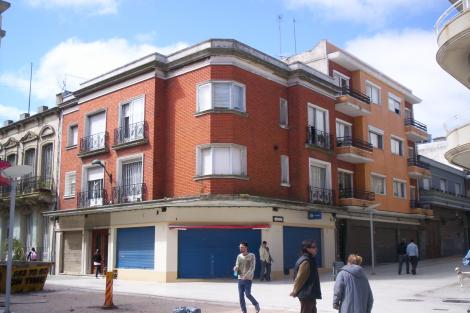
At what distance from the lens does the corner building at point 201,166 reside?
24891mm

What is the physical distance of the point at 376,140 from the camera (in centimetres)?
3628

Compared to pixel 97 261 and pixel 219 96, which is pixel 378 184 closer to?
pixel 219 96

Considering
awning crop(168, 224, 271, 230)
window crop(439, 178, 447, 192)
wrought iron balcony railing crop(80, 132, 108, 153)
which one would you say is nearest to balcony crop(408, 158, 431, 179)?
window crop(439, 178, 447, 192)

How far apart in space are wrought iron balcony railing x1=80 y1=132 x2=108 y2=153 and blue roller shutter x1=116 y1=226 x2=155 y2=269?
4920 millimetres

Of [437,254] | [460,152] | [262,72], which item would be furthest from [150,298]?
[437,254]

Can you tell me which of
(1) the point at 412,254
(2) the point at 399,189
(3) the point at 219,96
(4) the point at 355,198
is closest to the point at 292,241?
(1) the point at 412,254

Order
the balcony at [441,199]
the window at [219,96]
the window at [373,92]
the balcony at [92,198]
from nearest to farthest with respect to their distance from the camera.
→ the window at [219,96]
the balcony at [92,198]
the window at [373,92]
the balcony at [441,199]

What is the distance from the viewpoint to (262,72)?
27.0 metres

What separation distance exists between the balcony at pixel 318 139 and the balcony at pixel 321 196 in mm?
2281

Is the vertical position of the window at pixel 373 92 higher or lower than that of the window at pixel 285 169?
higher

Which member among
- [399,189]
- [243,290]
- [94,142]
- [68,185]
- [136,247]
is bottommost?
[243,290]

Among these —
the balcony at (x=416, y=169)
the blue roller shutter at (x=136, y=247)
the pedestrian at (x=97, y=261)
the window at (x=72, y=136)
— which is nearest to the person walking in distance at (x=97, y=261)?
the pedestrian at (x=97, y=261)

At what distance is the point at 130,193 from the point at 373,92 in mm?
18196

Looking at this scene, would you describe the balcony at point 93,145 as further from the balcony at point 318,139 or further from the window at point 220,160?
the balcony at point 318,139
